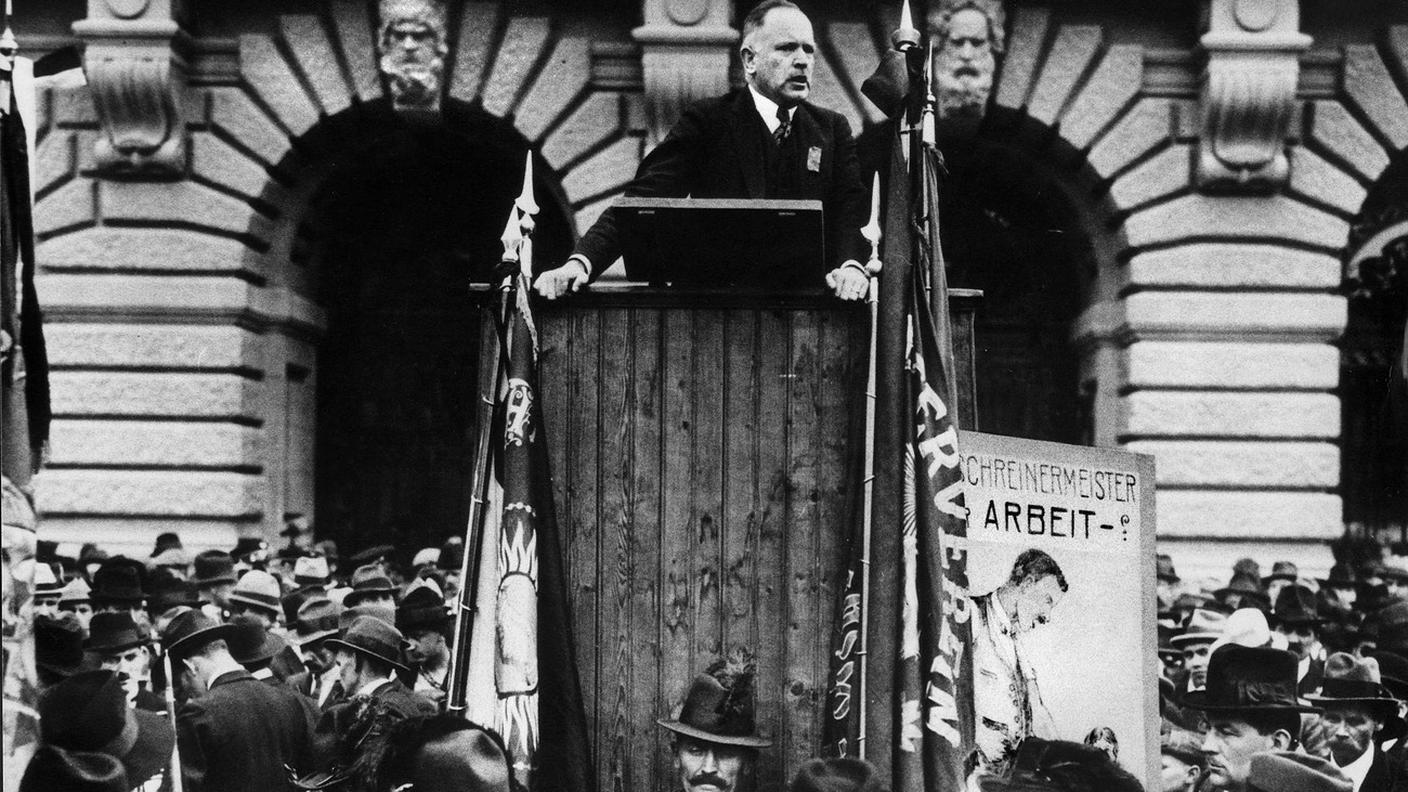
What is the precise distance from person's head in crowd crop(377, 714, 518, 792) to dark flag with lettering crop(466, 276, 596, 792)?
0.96 m

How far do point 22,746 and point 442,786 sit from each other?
1060 mm

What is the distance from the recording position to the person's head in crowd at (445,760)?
3053 millimetres

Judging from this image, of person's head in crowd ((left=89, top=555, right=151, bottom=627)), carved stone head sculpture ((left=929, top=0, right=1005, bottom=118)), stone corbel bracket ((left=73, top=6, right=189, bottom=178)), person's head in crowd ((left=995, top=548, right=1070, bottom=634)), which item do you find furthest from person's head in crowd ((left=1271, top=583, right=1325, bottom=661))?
stone corbel bracket ((left=73, top=6, right=189, bottom=178))

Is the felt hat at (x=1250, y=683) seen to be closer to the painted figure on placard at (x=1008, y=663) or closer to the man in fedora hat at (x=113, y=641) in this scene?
the painted figure on placard at (x=1008, y=663)

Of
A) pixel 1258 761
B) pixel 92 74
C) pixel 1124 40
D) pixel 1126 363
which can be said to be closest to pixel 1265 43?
pixel 1124 40

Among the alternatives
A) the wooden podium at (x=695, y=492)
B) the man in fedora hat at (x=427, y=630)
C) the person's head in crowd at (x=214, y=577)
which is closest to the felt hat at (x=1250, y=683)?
the wooden podium at (x=695, y=492)

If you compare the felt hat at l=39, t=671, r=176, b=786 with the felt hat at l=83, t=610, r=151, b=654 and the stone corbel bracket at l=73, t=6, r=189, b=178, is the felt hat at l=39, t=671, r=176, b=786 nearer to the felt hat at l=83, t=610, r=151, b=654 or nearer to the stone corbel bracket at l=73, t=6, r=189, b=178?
the felt hat at l=83, t=610, r=151, b=654

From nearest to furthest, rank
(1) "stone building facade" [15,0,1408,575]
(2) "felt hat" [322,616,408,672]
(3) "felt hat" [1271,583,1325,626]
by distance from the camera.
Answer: (2) "felt hat" [322,616,408,672]
(3) "felt hat" [1271,583,1325,626]
(1) "stone building facade" [15,0,1408,575]

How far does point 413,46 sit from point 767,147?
9052 millimetres

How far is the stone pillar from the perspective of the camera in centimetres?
1268

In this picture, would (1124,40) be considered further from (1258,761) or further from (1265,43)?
(1258,761)

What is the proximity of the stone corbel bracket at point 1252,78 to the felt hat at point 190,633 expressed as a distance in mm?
9186

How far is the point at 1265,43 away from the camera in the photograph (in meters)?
12.6

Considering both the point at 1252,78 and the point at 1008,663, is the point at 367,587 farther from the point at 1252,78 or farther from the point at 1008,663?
the point at 1252,78
